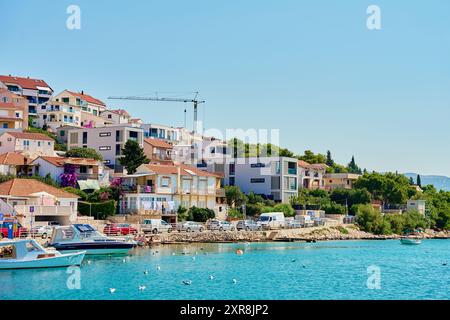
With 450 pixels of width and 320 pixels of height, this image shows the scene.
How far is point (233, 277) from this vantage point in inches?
1292

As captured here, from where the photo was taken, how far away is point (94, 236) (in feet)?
137

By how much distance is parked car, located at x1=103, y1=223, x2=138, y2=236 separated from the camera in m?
49.5

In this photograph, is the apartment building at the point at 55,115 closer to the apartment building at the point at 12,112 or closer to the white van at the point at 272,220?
the apartment building at the point at 12,112

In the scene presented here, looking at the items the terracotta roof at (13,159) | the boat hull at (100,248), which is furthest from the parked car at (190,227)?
the terracotta roof at (13,159)

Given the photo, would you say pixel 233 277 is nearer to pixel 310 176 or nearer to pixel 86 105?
pixel 310 176

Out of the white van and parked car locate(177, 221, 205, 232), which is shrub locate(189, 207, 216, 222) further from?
the white van

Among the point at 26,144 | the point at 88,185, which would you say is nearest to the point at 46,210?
the point at 88,185

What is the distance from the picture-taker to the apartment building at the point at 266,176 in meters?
80.7

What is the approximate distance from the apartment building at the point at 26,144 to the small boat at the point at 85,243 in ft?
97.3

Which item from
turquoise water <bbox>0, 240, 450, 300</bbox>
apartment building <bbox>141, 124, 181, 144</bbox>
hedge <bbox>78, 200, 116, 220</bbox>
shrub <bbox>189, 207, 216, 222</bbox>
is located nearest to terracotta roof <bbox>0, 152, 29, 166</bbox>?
hedge <bbox>78, 200, 116, 220</bbox>

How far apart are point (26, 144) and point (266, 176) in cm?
3145

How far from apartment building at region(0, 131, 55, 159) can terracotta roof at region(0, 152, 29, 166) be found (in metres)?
3.04

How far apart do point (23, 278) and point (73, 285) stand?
134 inches

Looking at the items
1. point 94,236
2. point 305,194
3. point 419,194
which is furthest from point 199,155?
point 94,236
